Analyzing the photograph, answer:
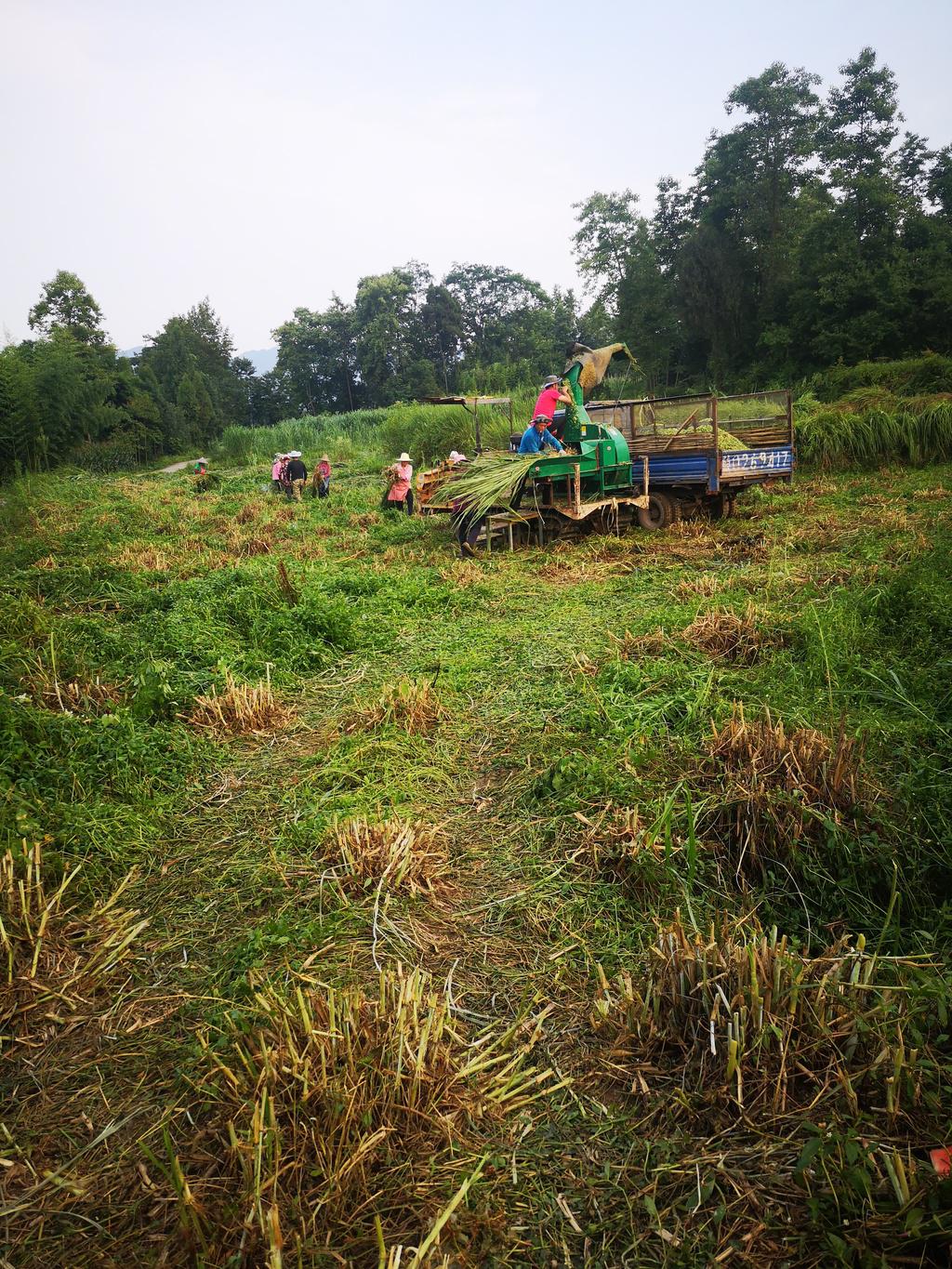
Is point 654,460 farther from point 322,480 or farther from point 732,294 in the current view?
point 732,294

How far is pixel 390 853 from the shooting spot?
319 centimetres

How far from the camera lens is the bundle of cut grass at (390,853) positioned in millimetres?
3145

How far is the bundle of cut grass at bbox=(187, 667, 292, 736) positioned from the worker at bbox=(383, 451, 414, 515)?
9.53 metres

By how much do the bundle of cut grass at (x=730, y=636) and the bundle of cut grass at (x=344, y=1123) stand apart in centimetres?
336

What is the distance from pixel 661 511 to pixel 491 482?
10.6 feet

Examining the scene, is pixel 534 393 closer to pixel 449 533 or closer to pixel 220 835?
pixel 449 533

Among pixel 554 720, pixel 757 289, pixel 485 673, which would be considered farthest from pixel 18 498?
pixel 757 289

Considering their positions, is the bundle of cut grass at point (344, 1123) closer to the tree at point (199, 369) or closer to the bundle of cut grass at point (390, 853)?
A: the bundle of cut grass at point (390, 853)

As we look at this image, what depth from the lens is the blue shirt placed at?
991 cm

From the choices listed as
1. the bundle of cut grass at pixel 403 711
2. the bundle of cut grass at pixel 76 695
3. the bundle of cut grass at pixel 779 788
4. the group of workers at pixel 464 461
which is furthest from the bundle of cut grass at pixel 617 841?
the group of workers at pixel 464 461

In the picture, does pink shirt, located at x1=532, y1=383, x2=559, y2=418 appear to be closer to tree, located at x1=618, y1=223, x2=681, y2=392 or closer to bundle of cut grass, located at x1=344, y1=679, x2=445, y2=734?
bundle of cut grass, located at x1=344, y1=679, x2=445, y2=734

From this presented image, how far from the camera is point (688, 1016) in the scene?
2246 mm

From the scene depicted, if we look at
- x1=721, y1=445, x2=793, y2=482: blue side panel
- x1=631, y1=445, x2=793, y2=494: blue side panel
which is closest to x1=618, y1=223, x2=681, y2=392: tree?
x1=721, y1=445, x2=793, y2=482: blue side panel

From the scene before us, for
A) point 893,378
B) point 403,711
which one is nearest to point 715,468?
point 403,711
